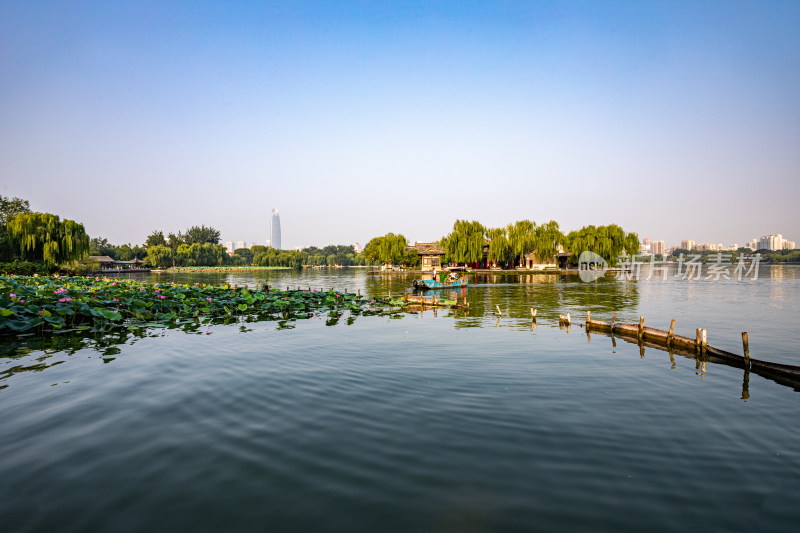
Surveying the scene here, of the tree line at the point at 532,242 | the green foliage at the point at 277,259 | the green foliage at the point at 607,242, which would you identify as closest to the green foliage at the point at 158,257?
the green foliage at the point at 277,259

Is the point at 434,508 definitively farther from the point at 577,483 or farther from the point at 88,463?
the point at 88,463

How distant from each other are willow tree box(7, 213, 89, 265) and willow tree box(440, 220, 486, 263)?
44182mm

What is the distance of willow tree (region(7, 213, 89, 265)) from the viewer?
3772 cm

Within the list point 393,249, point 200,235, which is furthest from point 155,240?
point 393,249

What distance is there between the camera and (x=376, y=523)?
3822 mm

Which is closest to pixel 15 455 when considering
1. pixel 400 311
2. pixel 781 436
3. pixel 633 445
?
pixel 633 445

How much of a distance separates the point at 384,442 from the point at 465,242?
58205mm

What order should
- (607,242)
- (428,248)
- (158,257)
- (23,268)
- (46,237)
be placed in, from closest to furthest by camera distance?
(23,268), (46,237), (607,242), (428,248), (158,257)

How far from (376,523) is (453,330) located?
12.5 metres

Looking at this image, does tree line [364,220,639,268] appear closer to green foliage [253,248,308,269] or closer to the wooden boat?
the wooden boat

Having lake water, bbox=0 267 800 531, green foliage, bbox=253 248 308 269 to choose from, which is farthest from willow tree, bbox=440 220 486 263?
green foliage, bbox=253 248 308 269

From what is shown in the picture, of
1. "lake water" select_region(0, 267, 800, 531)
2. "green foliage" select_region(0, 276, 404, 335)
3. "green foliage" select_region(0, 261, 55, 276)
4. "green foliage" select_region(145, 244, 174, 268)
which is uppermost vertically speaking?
"green foliage" select_region(145, 244, 174, 268)

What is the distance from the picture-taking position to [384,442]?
554 cm
